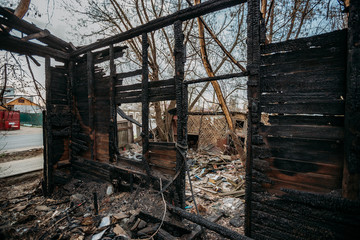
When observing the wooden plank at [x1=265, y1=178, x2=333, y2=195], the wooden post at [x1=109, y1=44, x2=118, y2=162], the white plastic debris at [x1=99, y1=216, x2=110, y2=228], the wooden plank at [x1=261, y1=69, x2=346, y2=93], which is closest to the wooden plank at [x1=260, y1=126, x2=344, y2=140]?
the wooden plank at [x1=261, y1=69, x2=346, y2=93]

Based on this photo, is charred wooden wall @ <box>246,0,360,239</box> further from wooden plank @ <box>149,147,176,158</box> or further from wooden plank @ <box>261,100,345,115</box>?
wooden plank @ <box>149,147,176,158</box>

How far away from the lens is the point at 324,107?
220cm

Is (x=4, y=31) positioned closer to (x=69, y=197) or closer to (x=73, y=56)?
(x=73, y=56)

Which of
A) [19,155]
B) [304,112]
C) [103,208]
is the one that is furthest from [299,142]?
[19,155]

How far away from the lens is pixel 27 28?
185 inches

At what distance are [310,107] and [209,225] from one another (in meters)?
2.50

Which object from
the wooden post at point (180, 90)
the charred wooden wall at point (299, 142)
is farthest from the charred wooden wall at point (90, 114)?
the charred wooden wall at point (299, 142)

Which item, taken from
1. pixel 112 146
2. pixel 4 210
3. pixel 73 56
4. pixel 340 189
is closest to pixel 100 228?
pixel 112 146

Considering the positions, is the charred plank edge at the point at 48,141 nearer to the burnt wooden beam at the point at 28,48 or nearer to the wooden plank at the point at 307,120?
the burnt wooden beam at the point at 28,48

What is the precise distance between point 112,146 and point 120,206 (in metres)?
1.70

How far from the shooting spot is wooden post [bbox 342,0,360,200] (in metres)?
1.95

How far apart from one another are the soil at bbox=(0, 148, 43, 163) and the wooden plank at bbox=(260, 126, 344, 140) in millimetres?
11444

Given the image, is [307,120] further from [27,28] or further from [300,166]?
[27,28]

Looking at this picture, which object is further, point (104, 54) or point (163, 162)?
point (104, 54)
